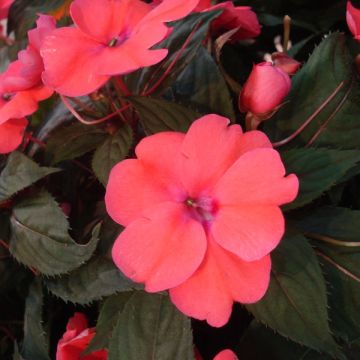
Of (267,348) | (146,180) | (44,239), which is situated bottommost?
(267,348)

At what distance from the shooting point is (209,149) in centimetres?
44

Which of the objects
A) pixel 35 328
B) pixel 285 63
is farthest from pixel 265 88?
pixel 35 328

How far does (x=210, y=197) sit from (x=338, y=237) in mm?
164

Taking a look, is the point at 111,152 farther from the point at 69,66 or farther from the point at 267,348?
the point at 267,348

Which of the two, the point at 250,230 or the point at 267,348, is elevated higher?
the point at 250,230

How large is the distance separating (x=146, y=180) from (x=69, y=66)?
112mm

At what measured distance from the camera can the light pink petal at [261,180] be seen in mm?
411

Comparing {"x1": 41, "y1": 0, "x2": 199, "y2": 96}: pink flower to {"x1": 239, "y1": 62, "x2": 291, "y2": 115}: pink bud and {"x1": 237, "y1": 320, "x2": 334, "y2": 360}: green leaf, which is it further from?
{"x1": 237, "y1": 320, "x2": 334, "y2": 360}: green leaf

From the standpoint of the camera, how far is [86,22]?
1.66ft

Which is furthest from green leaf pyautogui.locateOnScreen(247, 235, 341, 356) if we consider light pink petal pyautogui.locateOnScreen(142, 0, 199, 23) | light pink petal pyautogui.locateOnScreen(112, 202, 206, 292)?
light pink petal pyautogui.locateOnScreen(142, 0, 199, 23)

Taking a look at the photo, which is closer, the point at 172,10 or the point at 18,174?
the point at 172,10

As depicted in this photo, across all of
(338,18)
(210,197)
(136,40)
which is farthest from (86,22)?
(338,18)

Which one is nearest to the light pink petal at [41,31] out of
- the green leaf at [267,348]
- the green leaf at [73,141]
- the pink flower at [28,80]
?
the pink flower at [28,80]

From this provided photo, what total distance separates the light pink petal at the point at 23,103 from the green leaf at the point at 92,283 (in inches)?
5.8
